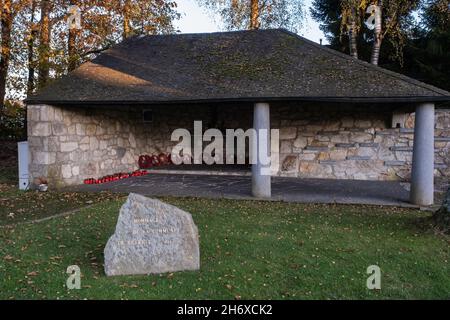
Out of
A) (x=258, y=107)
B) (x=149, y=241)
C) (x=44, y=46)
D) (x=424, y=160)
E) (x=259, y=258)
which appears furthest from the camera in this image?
(x=44, y=46)

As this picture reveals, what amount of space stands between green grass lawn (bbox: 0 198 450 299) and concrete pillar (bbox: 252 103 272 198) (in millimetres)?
1612

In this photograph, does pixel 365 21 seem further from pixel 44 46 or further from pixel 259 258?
pixel 259 258

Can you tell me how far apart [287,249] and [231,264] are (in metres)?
0.92

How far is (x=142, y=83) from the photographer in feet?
35.4

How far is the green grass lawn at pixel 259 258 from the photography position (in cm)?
446

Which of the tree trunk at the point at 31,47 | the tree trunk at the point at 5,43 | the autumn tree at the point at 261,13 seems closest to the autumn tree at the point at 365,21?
the autumn tree at the point at 261,13

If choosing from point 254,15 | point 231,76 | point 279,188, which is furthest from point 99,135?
point 254,15

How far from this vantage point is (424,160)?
8828 millimetres

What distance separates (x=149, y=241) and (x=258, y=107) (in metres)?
5.22

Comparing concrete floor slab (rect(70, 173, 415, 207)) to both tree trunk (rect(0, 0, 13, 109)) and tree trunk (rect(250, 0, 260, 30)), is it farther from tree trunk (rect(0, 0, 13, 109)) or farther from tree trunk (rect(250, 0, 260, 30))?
tree trunk (rect(250, 0, 260, 30))

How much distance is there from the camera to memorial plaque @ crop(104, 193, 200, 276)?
4.84m

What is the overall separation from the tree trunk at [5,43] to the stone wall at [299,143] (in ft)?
15.1

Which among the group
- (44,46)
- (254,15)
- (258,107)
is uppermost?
(254,15)

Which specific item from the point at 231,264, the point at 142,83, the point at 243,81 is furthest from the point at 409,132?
the point at 231,264
